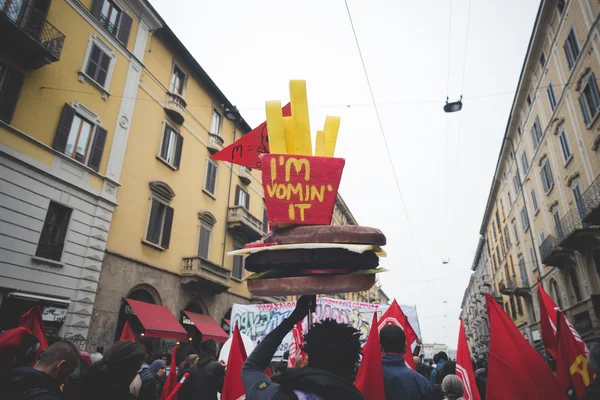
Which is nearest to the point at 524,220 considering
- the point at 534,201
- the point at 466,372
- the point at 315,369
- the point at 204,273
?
the point at 534,201

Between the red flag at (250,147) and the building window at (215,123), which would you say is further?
the building window at (215,123)

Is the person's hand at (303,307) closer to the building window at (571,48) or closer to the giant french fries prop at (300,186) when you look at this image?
the giant french fries prop at (300,186)

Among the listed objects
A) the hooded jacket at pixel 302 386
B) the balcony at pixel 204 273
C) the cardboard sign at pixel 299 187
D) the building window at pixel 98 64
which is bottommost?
the hooded jacket at pixel 302 386

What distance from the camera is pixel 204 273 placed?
1617 centimetres

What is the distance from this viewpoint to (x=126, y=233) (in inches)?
521

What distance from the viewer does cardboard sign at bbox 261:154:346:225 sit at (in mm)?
2426

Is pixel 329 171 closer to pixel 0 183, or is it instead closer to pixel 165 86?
pixel 0 183

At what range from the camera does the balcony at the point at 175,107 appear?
1598cm

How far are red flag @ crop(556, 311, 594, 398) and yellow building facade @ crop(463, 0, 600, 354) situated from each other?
848cm

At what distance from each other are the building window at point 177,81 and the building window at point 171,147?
6.42 feet

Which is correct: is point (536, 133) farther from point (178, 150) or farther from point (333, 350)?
point (333, 350)

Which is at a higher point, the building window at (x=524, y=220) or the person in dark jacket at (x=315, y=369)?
the building window at (x=524, y=220)

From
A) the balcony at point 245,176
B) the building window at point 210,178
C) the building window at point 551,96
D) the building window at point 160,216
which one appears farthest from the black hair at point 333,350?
the building window at point 551,96

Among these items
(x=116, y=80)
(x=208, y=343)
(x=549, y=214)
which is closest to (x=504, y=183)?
(x=549, y=214)
